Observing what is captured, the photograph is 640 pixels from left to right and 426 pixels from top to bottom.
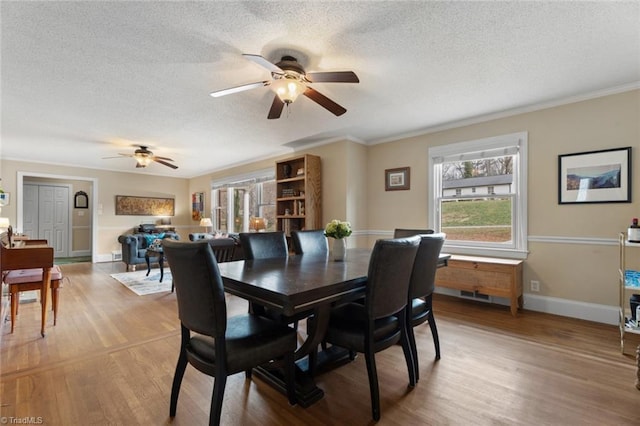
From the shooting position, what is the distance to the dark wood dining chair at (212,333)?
1.41 metres

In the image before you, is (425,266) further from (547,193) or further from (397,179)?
(397,179)

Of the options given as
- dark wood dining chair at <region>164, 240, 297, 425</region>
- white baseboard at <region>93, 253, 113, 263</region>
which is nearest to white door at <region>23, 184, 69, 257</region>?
white baseboard at <region>93, 253, 113, 263</region>

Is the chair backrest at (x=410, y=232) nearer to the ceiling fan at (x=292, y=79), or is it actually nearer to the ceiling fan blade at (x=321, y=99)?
the ceiling fan blade at (x=321, y=99)

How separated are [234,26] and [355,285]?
182 cm

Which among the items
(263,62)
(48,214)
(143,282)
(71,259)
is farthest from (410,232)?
(48,214)

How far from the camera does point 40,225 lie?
782cm

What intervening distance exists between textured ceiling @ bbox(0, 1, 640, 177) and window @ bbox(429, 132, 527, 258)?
0.45m

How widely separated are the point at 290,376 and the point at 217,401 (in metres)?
0.48

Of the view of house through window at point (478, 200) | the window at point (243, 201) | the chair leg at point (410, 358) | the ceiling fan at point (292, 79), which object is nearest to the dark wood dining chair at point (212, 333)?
the chair leg at point (410, 358)

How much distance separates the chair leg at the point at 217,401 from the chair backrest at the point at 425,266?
4.23 ft

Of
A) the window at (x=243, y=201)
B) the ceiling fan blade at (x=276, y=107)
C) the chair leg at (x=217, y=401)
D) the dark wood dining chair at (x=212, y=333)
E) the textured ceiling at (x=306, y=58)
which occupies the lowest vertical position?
the chair leg at (x=217, y=401)

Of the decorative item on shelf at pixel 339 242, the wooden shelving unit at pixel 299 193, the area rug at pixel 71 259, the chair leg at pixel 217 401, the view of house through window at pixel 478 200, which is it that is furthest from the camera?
the area rug at pixel 71 259

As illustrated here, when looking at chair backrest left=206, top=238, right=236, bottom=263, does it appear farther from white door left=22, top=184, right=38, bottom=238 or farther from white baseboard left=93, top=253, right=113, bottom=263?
white door left=22, top=184, right=38, bottom=238

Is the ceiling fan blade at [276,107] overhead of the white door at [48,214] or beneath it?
overhead
